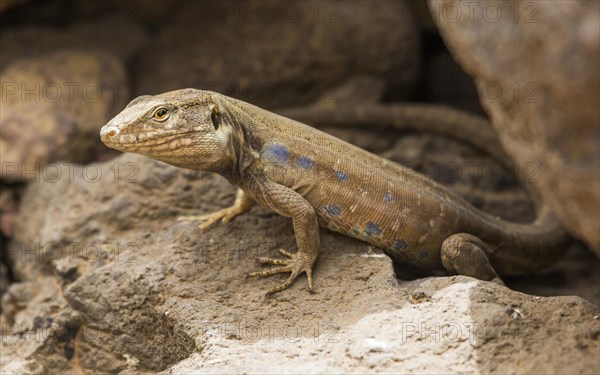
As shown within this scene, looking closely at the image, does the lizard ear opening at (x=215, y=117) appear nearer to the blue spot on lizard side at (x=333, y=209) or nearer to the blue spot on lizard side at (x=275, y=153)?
the blue spot on lizard side at (x=275, y=153)

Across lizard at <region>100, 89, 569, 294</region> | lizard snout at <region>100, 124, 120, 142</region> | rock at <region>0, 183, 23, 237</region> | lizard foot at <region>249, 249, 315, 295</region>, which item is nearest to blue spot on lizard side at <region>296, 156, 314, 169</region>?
lizard at <region>100, 89, 569, 294</region>

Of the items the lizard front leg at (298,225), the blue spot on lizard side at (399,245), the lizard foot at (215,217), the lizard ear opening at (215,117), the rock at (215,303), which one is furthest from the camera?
the lizard foot at (215,217)

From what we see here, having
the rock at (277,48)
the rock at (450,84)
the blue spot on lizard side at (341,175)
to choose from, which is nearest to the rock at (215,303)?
the blue spot on lizard side at (341,175)

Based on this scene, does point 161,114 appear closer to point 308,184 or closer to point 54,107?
point 308,184

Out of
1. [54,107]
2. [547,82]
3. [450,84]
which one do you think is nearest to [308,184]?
[547,82]

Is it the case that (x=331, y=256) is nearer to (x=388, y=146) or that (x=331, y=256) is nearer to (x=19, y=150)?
(x=388, y=146)

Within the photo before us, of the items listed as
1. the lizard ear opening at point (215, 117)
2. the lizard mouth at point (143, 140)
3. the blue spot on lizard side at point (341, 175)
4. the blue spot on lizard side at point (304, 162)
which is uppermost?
the lizard ear opening at point (215, 117)
